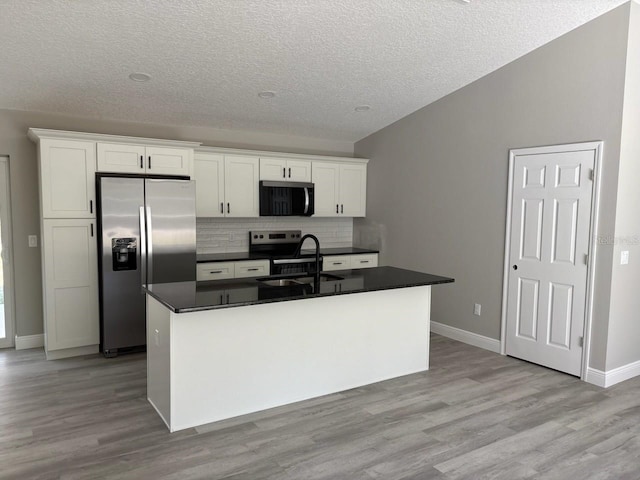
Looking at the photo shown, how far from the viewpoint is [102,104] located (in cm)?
439

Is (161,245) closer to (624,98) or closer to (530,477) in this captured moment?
(530,477)

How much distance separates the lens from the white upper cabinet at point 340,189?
6008mm

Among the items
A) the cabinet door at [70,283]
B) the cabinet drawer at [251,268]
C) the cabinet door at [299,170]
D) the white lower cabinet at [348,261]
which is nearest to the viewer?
the cabinet door at [70,283]

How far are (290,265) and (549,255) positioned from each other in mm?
2817

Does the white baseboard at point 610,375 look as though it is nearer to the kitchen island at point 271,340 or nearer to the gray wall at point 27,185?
the kitchen island at point 271,340

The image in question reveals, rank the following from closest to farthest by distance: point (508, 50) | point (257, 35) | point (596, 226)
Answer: point (257, 35), point (596, 226), point (508, 50)

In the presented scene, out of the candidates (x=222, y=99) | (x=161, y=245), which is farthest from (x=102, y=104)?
(x=161, y=245)

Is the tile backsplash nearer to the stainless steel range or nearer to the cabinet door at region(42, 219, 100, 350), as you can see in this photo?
the stainless steel range

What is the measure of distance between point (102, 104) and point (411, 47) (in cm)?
291

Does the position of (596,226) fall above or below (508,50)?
below

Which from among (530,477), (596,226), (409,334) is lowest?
(530,477)

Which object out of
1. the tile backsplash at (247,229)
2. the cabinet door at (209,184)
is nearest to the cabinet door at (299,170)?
the tile backsplash at (247,229)

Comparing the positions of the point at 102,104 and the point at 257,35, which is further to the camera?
the point at 102,104

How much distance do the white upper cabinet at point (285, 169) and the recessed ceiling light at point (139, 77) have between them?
178 centimetres
